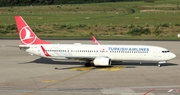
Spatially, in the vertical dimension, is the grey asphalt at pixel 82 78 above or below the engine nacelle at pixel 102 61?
below

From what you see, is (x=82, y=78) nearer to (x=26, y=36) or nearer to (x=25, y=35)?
(x=26, y=36)

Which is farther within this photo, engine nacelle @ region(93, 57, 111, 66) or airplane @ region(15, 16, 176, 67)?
airplane @ region(15, 16, 176, 67)

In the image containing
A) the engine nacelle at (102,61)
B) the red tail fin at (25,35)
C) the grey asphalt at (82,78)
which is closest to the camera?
the grey asphalt at (82,78)

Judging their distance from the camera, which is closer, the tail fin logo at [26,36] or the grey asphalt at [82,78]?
the grey asphalt at [82,78]

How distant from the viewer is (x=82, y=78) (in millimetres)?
50406

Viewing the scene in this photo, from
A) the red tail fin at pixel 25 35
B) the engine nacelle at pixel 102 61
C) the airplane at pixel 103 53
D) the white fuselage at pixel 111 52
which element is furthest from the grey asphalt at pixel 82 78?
the red tail fin at pixel 25 35

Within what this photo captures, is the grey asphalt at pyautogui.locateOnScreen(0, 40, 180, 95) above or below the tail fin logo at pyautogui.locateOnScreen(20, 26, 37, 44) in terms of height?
below

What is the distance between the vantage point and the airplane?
57.1m

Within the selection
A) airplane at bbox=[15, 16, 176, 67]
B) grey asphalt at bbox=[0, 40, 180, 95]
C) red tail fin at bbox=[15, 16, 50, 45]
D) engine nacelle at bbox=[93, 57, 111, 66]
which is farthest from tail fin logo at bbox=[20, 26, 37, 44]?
engine nacelle at bbox=[93, 57, 111, 66]

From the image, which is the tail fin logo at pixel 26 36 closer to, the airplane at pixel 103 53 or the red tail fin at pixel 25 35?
the red tail fin at pixel 25 35

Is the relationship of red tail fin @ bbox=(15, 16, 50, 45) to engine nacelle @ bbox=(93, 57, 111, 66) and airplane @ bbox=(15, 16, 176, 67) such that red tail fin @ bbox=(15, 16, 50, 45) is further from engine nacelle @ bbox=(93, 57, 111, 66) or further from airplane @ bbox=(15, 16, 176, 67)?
engine nacelle @ bbox=(93, 57, 111, 66)

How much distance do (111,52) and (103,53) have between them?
123cm

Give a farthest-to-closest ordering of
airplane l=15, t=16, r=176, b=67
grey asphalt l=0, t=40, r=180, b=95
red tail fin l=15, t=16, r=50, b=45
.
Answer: red tail fin l=15, t=16, r=50, b=45
airplane l=15, t=16, r=176, b=67
grey asphalt l=0, t=40, r=180, b=95

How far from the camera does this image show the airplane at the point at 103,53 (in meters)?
57.1
